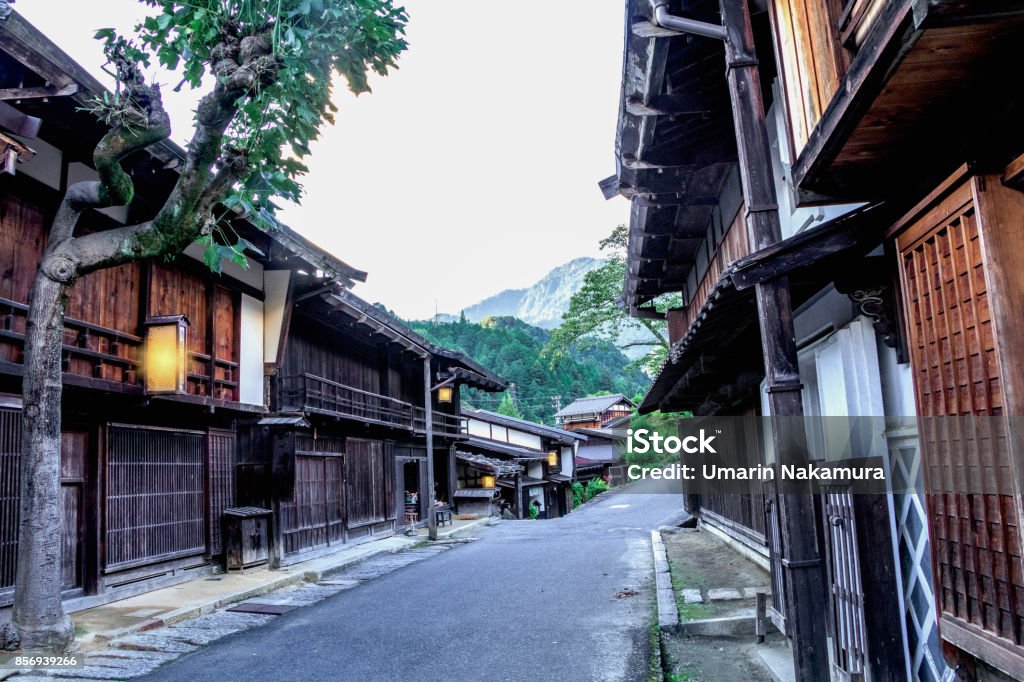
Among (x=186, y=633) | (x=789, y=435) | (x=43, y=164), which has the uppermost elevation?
(x=43, y=164)

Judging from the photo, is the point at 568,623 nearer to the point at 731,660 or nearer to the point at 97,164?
the point at 731,660

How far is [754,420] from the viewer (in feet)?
38.8

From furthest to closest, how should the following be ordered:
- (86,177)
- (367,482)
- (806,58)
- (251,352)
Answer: (367,482) < (251,352) < (86,177) < (806,58)

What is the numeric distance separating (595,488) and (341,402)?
3876 centimetres

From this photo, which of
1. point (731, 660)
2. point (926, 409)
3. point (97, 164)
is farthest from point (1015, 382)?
point (97, 164)

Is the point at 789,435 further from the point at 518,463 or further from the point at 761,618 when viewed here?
the point at 518,463

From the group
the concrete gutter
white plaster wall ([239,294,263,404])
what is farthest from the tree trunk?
the concrete gutter

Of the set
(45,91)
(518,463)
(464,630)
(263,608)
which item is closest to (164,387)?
(263,608)

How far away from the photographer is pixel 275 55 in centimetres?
796

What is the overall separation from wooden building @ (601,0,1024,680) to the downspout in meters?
0.02

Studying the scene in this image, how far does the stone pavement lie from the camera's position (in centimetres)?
743

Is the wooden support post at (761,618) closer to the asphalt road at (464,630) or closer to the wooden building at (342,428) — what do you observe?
the asphalt road at (464,630)

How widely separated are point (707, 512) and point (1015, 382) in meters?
17.4

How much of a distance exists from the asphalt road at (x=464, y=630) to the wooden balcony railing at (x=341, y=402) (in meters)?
4.65
